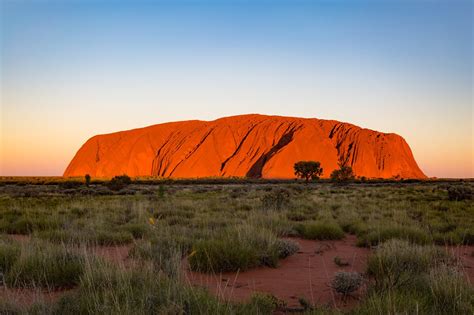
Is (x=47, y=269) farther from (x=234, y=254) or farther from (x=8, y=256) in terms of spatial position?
(x=234, y=254)

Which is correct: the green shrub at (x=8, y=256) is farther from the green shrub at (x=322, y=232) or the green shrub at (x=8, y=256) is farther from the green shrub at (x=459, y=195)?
the green shrub at (x=459, y=195)

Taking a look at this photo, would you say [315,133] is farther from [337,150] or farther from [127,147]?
[127,147]

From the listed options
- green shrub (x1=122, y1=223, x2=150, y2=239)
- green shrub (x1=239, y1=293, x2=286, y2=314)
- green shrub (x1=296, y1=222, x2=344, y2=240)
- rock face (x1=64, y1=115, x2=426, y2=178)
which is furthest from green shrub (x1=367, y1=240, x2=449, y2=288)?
rock face (x1=64, y1=115, x2=426, y2=178)

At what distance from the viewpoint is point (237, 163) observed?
106 m

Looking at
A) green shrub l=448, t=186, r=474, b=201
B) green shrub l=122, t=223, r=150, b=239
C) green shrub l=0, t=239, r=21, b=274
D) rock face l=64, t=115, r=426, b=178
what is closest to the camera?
green shrub l=0, t=239, r=21, b=274

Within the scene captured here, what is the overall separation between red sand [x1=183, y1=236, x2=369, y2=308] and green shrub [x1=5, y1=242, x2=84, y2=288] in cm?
150

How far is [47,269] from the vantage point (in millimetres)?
5012

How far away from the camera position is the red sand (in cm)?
450

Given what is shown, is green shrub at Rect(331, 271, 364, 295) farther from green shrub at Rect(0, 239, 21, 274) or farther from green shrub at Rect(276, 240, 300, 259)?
green shrub at Rect(0, 239, 21, 274)

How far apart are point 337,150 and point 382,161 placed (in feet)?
43.6

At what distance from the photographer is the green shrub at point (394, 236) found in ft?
26.6

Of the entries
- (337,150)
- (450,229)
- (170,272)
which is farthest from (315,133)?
(170,272)

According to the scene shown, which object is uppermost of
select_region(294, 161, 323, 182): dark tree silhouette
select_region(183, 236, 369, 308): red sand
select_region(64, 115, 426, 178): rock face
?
select_region(64, 115, 426, 178): rock face

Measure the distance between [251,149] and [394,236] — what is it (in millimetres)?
99899
